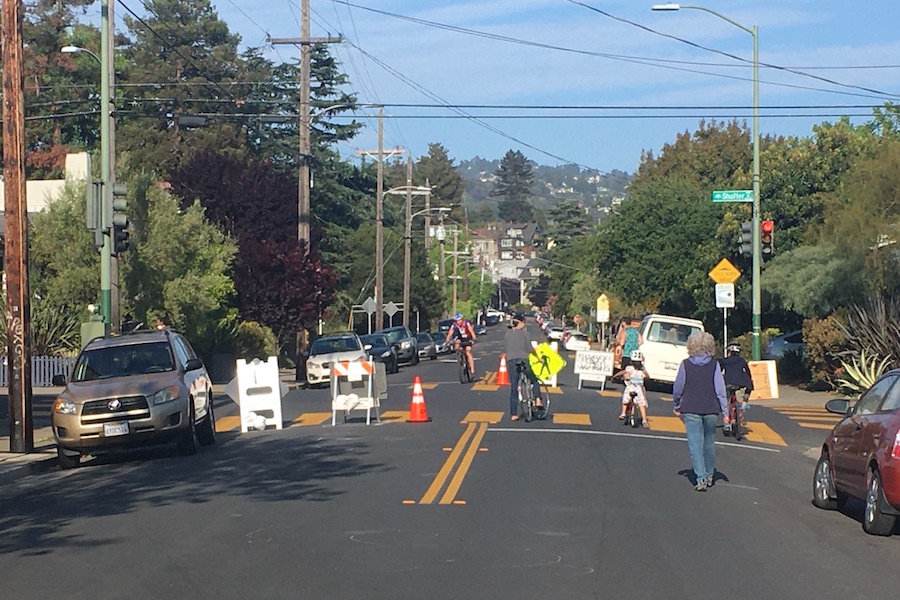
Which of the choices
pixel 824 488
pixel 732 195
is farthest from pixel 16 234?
pixel 732 195

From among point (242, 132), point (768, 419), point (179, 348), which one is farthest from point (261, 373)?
point (242, 132)

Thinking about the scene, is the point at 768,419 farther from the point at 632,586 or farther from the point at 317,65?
the point at 317,65

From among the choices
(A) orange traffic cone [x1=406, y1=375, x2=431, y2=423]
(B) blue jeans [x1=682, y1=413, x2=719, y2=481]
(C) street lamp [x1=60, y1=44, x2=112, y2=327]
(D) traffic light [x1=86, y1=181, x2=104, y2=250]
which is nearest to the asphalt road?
A: (B) blue jeans [x1=682, y1=413, x2=719, y2=481]

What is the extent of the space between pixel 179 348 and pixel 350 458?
412 cm

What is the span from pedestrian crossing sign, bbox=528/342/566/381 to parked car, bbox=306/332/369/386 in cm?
1217

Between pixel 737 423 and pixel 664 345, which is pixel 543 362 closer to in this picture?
pixel 737 423

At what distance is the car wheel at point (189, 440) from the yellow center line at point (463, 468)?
401 cm

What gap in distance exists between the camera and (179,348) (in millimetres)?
19891

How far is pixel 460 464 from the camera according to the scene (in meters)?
16.4

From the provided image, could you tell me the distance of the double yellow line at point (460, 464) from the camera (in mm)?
Result: 13734

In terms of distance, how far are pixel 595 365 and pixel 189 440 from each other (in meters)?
16.8

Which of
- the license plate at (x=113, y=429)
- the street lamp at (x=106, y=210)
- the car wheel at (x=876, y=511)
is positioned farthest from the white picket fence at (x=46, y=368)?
the car wheel at (x=876, y=511)

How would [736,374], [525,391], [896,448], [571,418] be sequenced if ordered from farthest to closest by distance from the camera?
[571,418]
[525,391]
[736,374]
[896,448]

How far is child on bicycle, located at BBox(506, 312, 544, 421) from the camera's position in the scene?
22.6 m
